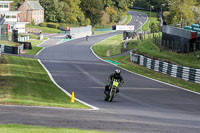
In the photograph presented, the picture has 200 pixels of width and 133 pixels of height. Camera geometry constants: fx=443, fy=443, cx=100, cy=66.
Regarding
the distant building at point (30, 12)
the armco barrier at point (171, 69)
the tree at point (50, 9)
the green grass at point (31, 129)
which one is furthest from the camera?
the tree at point (50, 9)

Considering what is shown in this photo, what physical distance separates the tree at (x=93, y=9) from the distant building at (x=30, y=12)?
22.3 m

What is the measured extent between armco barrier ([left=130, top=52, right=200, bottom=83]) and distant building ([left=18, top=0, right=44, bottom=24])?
267ft

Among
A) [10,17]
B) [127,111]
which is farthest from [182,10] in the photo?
[127,111]

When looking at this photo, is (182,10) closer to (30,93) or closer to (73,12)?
(73,12)

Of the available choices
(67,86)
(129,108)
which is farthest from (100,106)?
(67,86)

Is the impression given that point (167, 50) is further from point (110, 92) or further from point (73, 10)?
point (73, 10)

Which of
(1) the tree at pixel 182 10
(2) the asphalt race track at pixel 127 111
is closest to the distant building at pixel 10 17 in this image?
(1) the tree at pixel 182 10

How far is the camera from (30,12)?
130 meters

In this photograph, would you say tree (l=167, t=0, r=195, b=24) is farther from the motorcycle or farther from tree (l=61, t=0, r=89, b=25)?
the motorcycle

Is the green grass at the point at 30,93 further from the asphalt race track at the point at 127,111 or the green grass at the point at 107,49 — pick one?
the green grass at the point at 107,49

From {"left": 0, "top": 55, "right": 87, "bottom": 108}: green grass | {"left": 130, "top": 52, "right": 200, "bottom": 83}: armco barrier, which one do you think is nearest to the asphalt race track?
{"left": 0, "top": 55, "right": 87, "bottom": 108}: green grass

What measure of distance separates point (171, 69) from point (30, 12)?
308ft

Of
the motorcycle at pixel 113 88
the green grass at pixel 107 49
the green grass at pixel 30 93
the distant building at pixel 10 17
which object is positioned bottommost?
the green grass at pixel 107 49

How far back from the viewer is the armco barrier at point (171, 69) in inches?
1451
